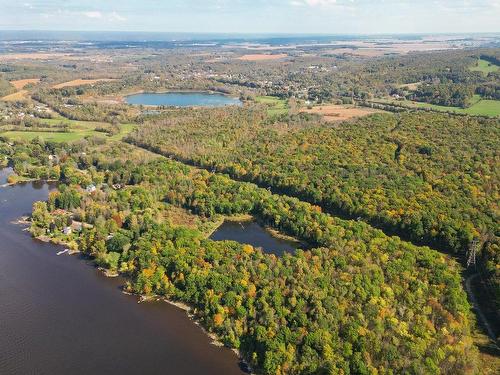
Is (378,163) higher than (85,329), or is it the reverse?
(378,163)

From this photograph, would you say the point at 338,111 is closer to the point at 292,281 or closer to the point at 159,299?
the point at 292,281

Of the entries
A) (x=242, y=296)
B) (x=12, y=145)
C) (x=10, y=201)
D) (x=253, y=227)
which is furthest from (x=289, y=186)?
(x=12, y=145)

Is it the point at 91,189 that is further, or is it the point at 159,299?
the point at 91,189

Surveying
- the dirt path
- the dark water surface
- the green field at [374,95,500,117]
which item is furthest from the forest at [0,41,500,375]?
the green field at [374,95,500,117]

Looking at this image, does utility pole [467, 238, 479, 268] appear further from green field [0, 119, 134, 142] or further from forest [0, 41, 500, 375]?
green field [0, 119, 134, 142]

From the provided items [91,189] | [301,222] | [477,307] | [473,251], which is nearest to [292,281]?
[301,222]

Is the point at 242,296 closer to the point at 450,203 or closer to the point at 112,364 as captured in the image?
the point at 112,364
